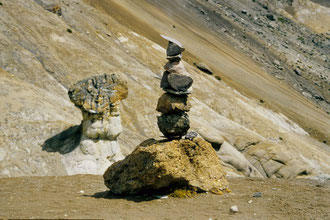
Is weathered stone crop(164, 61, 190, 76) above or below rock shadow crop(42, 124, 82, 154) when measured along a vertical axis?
above

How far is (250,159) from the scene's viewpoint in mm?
37188

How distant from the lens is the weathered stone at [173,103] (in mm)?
15204

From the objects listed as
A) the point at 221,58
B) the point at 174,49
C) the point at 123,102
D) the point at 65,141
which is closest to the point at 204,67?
the point at 221,58

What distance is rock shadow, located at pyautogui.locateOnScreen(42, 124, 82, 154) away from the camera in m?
23.4

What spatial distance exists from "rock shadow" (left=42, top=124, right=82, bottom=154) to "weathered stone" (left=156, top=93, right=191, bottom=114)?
33.8ft

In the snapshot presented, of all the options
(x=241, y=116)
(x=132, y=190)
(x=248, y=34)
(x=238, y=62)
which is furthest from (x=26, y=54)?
(x=248, y=34)

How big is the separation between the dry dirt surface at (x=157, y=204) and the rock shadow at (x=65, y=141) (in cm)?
589

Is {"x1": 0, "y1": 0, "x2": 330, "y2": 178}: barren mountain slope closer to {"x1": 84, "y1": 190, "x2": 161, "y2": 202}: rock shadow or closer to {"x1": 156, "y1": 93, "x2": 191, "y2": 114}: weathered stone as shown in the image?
{"x1": 84, "y1": 190, "x2": 161, "y2": 202}: rock shadow

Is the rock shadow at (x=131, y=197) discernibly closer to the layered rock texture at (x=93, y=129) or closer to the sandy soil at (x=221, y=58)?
the layered rock texture at (x=93, y=129)

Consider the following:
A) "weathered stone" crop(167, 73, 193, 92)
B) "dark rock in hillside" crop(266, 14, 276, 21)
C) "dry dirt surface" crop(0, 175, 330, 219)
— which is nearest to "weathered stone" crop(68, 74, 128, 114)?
"dry dirt surface" crop(0, 175, 330, 219)

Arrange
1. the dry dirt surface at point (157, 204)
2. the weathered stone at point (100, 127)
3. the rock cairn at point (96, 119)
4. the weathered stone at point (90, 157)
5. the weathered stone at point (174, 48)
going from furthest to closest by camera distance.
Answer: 1. the weathered stone at point (100, 127)
2. the rock cairn at point (96, 119)
3. the weathered stone at point (90, 157)
4. the weathered stone at point (174, 48)
5. the dry dirt surface at point (157, 204)

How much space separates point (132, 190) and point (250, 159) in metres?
24.8

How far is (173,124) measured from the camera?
15.3 m

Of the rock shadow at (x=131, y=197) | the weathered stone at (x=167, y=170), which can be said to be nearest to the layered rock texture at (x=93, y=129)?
the rock shadow at (x=131, y=197)
